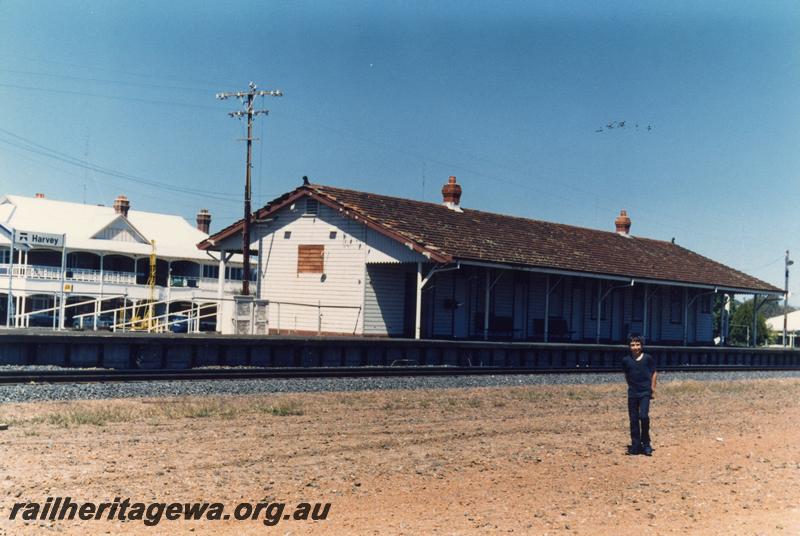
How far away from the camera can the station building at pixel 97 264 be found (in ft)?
144

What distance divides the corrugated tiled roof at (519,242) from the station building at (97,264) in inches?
539

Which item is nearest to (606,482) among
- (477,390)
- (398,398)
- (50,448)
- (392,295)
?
(50,448)

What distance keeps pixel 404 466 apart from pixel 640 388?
3387mm

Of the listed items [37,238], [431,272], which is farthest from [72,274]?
[431,272]

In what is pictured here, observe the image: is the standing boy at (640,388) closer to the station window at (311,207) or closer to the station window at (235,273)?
the station window at (311,207)

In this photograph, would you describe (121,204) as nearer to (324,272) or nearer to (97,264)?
(97,264)

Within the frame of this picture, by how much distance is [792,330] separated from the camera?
82.8 metres

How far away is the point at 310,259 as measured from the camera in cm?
3012

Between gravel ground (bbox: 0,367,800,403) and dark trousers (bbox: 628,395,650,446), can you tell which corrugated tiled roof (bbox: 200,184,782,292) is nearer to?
gravel ground (bbox: 0,367,800,403)

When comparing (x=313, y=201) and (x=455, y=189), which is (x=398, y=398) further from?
(x=455, y=189)

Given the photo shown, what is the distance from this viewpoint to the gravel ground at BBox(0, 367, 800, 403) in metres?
14.4

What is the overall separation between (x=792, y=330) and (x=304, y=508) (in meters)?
83.2

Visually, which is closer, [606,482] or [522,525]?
[522,525]

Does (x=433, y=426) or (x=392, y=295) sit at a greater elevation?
(x=392, y=295)
